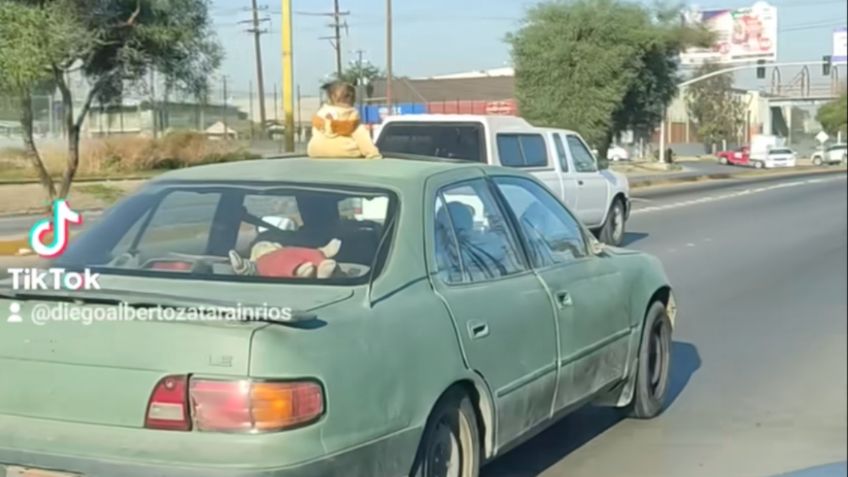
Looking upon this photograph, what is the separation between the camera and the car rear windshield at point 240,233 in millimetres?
4578

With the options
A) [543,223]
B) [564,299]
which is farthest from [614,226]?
[564,299]

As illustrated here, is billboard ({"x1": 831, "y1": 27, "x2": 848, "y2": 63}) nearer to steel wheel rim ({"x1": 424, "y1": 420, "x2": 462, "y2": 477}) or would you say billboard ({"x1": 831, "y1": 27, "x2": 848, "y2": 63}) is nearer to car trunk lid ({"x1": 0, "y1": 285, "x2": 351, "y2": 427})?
car trunk lid ({"x1": 0, "y1": 285, "x2": 351, "y2": 427})

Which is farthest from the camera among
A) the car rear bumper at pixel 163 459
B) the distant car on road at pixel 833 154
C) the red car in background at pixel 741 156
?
the red car in background at pixel 741 156

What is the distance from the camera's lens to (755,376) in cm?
503

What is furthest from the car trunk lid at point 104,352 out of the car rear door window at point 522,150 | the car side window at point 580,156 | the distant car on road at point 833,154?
the car side window at point 580,156

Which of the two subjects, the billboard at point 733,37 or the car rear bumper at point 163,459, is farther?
the billboard at point 733,37

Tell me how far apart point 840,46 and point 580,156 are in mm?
14737

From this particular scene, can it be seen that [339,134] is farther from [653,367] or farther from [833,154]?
[833,154]

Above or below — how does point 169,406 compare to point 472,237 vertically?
below

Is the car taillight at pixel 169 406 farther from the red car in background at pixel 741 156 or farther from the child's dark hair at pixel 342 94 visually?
the red car in background at pixel 741 156

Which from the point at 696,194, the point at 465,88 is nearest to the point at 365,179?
the point at 696,194

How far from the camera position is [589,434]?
6328mm

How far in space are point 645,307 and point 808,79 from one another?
11.0 ft

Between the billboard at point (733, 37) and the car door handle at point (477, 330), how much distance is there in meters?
1.58
